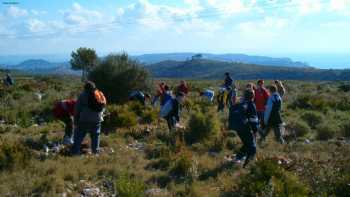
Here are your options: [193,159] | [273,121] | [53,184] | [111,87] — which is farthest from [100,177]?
[111,87]

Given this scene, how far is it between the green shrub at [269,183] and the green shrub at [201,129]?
15.9ft

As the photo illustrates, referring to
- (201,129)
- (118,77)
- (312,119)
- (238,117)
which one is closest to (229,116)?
(238,117)

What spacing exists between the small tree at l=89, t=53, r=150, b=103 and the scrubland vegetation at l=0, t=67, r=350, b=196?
622cm

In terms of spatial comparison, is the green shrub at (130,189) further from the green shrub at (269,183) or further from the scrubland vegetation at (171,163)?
the green shrub at (269,183)

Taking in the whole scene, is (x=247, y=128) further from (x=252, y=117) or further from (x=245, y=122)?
(x=252, y=117)

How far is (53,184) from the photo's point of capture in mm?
8547

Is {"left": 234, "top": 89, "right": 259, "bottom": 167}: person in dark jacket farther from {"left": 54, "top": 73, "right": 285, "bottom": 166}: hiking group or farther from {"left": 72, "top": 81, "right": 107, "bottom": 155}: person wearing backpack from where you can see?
{"left": 72, "top": 81, "right": 107, "bottom": 155}: person wearing backpack

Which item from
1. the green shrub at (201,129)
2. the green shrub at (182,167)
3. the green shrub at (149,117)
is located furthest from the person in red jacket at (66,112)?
the green shrub at (149,117)

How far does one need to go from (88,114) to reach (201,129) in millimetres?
3695

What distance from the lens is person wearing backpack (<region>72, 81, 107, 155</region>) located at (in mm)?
11250

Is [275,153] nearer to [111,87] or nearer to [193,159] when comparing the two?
[193,159]

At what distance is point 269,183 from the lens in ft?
25.1

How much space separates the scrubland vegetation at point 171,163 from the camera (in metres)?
8.17

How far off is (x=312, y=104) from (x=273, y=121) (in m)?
10.5
